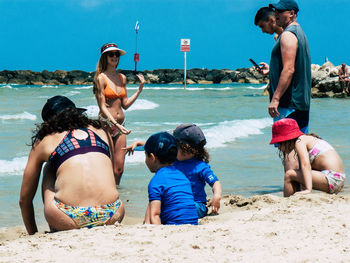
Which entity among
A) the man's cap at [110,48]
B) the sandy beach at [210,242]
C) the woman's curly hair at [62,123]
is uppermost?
the man's cap at [110,48]

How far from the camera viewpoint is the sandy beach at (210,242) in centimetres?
239

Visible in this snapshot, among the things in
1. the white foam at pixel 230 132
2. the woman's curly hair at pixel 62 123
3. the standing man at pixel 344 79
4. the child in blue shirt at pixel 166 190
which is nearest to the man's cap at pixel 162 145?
the child in blue shirt at pixel 166 190

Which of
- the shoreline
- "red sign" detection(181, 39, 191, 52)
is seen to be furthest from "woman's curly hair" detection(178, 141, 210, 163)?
the shoreline

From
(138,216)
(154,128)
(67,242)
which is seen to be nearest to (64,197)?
(67,242)

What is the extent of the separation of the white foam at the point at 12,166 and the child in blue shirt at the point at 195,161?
144 inches

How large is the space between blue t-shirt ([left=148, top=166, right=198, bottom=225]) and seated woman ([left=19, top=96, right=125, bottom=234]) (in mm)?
280

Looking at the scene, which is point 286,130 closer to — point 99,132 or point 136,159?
point 99,132

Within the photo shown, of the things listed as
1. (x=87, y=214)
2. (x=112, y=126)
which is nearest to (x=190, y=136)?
(x=87, y=214)

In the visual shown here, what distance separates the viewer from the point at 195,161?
13.3ft

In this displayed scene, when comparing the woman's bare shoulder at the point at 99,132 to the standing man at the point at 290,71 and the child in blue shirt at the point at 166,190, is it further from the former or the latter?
the standing man at the point at 290,71

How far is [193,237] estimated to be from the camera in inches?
105

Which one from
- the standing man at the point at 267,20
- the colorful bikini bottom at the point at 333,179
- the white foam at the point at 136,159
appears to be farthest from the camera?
the white foam at the point at 136,159

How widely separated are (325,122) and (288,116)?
9.58 metres

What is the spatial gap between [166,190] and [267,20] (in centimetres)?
215
